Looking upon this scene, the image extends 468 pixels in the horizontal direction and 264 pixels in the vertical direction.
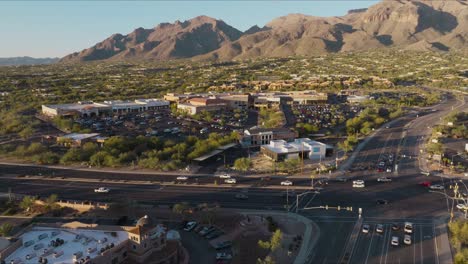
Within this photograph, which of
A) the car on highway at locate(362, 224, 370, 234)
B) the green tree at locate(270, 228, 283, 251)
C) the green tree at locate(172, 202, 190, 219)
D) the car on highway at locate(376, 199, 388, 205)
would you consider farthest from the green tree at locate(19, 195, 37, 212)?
the car on highway at locate(376, 199, 388, 205)

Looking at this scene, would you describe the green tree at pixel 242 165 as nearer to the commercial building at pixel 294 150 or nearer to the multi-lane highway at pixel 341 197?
the multi-lane highway at pixel 341 197

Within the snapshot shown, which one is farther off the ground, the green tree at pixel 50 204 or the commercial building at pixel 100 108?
the commercial building at pixel 100 108

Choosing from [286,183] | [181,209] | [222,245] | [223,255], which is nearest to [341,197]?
[286,183]

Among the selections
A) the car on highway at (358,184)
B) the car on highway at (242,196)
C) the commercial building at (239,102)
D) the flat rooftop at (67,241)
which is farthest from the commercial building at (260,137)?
the commercial building at (239,102)

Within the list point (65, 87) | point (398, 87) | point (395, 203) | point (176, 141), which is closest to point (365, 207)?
point (395, 203)

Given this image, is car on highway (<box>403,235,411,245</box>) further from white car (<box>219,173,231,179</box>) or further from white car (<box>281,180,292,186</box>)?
white car (<box>219,173,231,179</box>)
